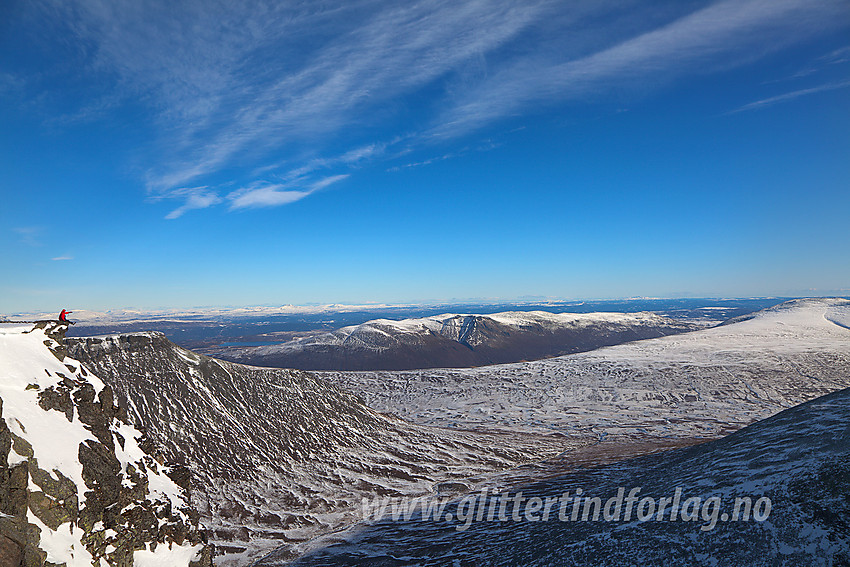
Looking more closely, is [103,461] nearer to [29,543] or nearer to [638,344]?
[29,543]

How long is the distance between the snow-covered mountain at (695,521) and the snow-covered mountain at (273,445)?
8.37 metres

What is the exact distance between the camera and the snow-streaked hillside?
8988 centimetres

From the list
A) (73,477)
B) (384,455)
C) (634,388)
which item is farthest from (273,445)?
(634,388)

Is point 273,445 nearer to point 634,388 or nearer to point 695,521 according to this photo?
point 695,521

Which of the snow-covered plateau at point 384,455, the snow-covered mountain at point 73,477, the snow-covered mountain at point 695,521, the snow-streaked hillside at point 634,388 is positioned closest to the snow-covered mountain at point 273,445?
the snow-covered plateau at point 384,455

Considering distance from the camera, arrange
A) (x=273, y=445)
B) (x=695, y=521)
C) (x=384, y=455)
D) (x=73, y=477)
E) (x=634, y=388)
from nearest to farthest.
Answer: (x=73, y=477) → (x=695, y=521) → (x=273, y=445) → (x=384, y=455) → (x=634, y=388)

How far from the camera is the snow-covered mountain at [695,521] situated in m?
22.4

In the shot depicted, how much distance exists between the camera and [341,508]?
162 ft

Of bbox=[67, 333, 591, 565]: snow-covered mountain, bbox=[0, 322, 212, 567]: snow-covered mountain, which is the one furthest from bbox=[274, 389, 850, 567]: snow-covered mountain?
bbox=[0, 322, 212, 567]: snow-covered mountain

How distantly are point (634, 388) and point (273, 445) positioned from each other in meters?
97.5

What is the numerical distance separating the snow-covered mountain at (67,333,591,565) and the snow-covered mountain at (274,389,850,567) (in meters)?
8.37

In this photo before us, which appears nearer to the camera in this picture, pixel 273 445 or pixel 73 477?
pixel 73 477

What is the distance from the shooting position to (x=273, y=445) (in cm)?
6056

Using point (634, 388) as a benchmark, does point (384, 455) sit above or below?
above
